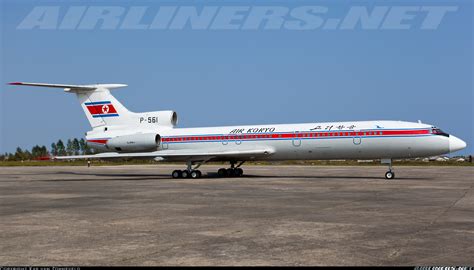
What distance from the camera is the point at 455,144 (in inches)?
1025

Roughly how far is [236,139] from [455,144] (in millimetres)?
12160

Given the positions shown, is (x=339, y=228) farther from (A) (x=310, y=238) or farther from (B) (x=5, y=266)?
(B) (x=5, y=266)

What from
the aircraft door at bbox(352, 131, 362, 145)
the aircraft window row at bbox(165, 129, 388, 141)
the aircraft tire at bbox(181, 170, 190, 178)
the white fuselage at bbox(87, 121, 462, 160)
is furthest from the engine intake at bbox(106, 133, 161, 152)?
the aircraft door at bbox(352, 131, 362, 145)

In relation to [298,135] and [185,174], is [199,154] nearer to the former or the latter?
[185,174]

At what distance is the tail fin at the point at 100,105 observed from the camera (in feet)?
109

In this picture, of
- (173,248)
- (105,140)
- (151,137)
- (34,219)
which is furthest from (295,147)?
(173,248)

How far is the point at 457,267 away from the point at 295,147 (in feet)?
74.8

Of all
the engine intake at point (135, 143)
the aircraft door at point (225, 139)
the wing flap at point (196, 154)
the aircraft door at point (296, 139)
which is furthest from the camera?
the engine intake at point (135, 143)

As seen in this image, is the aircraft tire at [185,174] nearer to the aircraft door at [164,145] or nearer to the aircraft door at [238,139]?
the aircraft door at [164,145]

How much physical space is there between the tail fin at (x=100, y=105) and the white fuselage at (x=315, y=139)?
27.0 inches

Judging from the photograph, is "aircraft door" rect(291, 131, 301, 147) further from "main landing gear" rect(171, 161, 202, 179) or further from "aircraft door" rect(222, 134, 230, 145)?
"main landing gear" rect(171, 161, 202, 179)

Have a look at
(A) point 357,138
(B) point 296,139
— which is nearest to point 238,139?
(B) point 296,139

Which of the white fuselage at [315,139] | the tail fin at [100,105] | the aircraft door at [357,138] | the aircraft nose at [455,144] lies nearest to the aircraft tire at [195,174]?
the white fuselage at [315,139]

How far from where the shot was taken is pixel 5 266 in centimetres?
643
